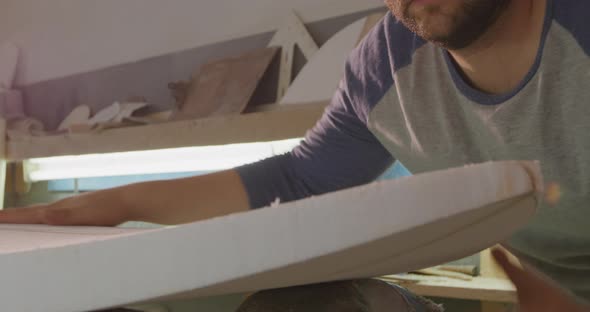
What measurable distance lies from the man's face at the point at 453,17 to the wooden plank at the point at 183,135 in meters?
0.73

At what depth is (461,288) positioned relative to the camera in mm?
1307

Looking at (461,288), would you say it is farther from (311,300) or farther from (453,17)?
(311,300)

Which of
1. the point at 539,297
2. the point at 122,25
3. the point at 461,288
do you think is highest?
the point at 122,25

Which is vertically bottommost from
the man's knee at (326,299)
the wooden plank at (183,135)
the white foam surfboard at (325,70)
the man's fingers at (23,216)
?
the man's knee at (326,299)

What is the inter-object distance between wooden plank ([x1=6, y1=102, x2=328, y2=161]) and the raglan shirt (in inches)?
17.9

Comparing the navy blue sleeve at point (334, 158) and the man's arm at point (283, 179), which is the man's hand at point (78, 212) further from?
the navy blue sleeve at point (334, 158)

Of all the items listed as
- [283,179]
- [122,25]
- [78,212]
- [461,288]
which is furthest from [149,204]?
[122,25]

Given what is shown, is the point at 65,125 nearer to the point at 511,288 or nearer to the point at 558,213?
the point at 511,288

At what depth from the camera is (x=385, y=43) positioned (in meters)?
0.80

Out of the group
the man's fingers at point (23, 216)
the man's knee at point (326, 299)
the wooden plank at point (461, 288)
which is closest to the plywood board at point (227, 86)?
the wooden plank at point (461, 288)

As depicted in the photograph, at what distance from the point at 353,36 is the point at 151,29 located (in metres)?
1.01

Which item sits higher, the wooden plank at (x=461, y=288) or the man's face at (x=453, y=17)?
the man's face at (x=453, y=17)

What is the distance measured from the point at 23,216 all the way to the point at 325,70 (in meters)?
1.00

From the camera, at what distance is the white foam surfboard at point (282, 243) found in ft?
0.82
